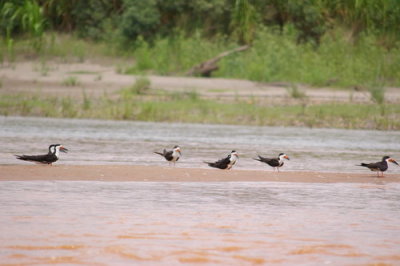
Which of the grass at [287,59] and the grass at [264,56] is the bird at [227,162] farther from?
the grass at [287,59]

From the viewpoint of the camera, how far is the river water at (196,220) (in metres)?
9.71

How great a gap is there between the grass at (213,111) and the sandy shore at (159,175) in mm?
12924

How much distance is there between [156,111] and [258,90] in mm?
5004

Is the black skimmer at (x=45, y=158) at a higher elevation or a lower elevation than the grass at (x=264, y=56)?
lower

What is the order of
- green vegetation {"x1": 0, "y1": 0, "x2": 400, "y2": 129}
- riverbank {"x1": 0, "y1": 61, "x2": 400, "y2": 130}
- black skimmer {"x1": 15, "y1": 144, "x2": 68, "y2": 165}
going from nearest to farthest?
black skimmer {"x1": 15, "y1": 144, "x2": 68, "y2": 165}, riverbank {"x1": 0, "y1": 61, "x2": 400, "y2": 130}, green vegetation {"x1": 0, "y1": 0, "x2": 400, "y2": 129}

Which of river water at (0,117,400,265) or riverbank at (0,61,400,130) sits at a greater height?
riverbank at (0,61,400,130)

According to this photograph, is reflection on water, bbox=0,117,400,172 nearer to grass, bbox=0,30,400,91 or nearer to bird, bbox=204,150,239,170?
bird, bbox=204,150,239,170

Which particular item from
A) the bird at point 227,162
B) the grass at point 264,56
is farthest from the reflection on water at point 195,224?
the grass at point 264,56

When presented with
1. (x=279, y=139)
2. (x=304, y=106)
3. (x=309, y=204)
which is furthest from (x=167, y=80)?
(x=309, y=204)

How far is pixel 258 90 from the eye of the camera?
1419 inches

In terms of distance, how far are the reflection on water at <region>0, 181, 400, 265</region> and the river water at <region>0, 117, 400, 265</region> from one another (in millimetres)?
13

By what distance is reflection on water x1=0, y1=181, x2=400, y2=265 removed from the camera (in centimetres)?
971

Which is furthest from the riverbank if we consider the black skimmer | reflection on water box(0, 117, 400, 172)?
the black skimmer

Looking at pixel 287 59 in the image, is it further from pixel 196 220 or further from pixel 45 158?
pixel 196 220
